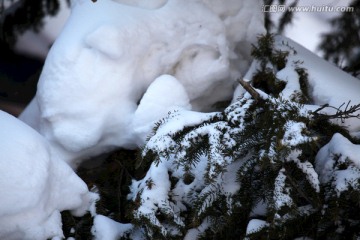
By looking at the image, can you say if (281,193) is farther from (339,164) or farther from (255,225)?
(339,164)

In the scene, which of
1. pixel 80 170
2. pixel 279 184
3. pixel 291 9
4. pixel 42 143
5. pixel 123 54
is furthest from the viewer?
pixel 291 9

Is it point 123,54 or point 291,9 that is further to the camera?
point 291,9

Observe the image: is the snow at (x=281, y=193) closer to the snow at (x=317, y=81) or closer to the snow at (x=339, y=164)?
the snow at (x=339, y=164)

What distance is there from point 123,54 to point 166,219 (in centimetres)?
79

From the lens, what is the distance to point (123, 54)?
1680 millimetres

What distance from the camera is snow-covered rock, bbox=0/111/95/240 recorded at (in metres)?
1.20

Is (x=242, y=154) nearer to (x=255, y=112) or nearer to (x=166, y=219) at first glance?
(x=255, y=112)

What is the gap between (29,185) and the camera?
1223mm

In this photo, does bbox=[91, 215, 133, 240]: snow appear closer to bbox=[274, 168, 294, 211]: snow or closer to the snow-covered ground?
the snow-covered ground

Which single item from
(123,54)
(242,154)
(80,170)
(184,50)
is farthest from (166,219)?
(184,50)

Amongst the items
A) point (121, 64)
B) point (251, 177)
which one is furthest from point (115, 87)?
point (251, 177)

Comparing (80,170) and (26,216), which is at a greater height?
(80,170)

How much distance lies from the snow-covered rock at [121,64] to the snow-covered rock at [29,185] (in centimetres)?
31

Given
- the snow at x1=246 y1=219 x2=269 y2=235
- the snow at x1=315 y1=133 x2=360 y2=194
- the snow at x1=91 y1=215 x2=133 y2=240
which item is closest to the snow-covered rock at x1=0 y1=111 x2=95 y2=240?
the snow at x1=91 y1=215 x2=133 y2=240
